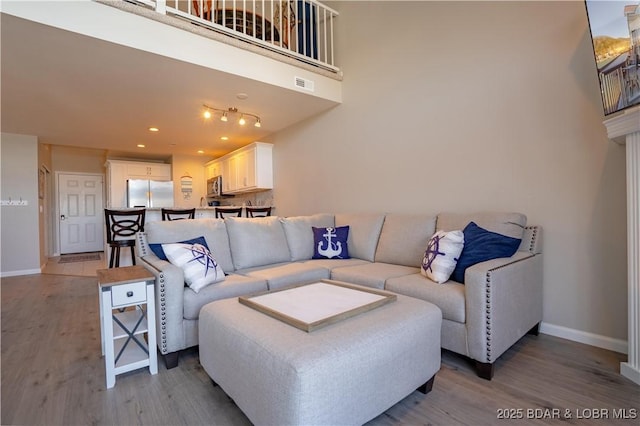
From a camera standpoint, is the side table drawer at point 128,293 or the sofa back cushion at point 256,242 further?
the sofa back cushion at point 256,242

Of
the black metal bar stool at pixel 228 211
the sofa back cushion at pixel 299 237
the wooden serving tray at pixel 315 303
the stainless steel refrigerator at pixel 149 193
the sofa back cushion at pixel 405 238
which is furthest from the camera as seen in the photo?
the stainless steel refrigerator at pixel 149 193

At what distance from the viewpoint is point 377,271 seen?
2.57m

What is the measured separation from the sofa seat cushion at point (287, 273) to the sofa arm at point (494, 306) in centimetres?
115

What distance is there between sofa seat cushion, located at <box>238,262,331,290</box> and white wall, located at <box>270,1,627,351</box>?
1.27 meters

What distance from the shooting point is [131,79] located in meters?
3.11

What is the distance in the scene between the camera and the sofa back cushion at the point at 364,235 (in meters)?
3.18

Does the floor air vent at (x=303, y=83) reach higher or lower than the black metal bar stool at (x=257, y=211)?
higher

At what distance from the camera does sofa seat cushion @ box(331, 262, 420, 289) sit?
2.37 m

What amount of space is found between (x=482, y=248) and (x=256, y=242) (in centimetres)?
188

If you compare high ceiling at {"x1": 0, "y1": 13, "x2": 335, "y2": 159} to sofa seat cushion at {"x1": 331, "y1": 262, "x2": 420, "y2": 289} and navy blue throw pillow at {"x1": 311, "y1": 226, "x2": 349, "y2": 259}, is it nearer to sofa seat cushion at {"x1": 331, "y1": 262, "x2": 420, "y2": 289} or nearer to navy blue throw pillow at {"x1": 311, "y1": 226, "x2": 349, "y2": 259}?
navy blue throw pillow at {"x1": 311, "y1": 226, "x2": 349, "y2": 259}

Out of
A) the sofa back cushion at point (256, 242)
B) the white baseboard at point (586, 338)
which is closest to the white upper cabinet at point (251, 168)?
the sofa back cushion at point (256, 242)

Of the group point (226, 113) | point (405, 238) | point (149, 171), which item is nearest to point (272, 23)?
point (226, 113)

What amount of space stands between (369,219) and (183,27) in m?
2.54

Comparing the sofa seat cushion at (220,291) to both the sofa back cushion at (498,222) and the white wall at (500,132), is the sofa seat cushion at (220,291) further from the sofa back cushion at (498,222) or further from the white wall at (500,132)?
the white wall at (500,132)
